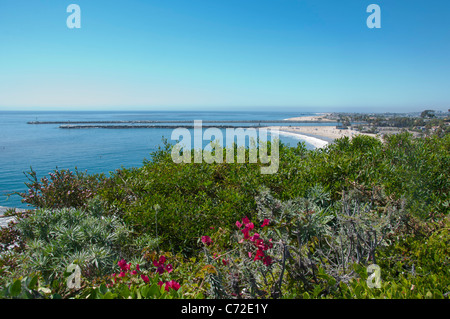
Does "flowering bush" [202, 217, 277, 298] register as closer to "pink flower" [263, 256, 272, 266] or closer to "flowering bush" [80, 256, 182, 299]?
"pink flower" [263, 256, 272, 266]

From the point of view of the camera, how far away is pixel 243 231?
195cm

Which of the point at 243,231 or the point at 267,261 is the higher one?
the point at 243,231

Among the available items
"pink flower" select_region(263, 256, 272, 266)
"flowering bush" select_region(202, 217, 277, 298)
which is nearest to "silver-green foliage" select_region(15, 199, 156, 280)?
"flowering bush" select_region(202, 217, 277, 298)

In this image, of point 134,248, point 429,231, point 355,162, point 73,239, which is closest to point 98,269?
point 73,239

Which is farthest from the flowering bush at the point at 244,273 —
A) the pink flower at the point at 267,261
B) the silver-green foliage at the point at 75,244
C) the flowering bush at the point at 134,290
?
the silver-green foliage at the point at 75,244

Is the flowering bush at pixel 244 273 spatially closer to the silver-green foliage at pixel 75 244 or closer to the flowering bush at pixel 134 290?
the flowering bush at pixel 134 290

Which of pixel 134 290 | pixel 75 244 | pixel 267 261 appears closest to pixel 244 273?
pixel 267 261

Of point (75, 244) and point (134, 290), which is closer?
Result: point (134, 290)

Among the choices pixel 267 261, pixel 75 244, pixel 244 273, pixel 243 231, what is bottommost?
pixel 75 244

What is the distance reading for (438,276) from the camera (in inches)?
71.2

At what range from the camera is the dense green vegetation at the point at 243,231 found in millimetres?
1802

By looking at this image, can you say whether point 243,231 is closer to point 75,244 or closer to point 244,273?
point 244,273

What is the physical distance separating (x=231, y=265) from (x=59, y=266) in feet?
5.16

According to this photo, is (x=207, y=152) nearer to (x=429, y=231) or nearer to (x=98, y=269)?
(x=98, y=269)
